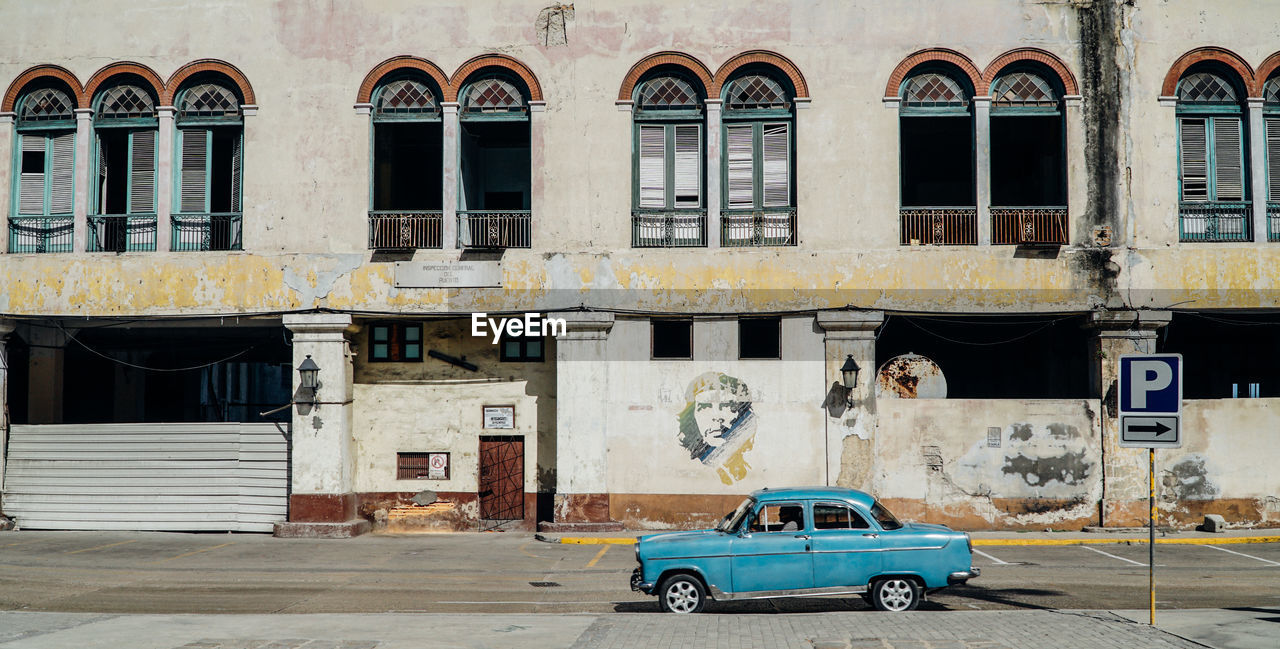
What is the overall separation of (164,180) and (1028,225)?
690 inches

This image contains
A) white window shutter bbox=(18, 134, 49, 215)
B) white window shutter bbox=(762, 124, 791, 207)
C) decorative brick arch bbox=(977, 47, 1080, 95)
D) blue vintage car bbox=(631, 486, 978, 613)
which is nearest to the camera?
blue vintage car bbox=(631, 486, 978, 613)

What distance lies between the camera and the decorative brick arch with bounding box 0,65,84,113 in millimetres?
22688

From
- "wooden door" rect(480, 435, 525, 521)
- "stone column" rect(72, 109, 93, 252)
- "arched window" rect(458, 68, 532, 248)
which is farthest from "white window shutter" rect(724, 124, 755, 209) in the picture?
"stone column" rect(72, 109, 93, 252)

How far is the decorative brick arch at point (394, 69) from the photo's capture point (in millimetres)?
22234

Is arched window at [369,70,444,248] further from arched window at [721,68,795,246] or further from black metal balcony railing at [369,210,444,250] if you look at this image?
arched window at [721,68,795,246]

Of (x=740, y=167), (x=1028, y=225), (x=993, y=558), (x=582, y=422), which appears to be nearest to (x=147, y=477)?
(x=582, y=422)

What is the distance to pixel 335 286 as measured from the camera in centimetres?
2211

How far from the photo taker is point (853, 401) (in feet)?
70.5

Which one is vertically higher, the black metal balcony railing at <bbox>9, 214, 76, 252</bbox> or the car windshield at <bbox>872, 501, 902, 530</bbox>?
the black metal balcony railing at <bbox>9, 214, 76, 252</bbox>

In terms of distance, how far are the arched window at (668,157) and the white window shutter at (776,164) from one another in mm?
1305

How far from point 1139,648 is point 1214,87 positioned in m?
15.0

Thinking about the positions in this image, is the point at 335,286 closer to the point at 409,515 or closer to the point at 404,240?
the point at 404,240

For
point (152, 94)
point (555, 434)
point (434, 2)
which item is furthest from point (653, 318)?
point (152, 94)

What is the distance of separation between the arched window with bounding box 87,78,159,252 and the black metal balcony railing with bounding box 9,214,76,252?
522 mm
